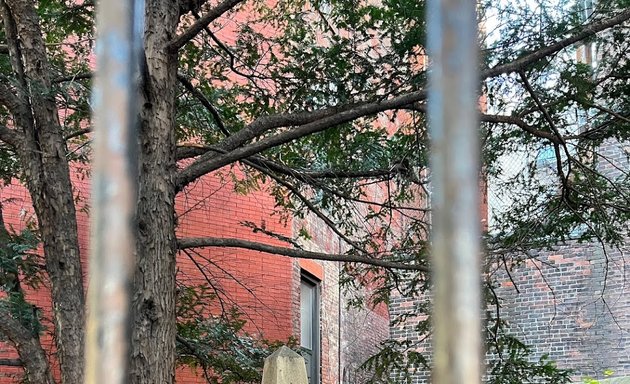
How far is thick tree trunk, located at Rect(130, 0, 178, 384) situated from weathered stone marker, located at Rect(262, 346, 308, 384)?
0.56 m

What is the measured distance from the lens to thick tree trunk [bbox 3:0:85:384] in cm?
438

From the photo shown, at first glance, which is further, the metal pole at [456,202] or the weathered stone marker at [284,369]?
the weathered stone marker at [284,369]

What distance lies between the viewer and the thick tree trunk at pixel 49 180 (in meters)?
4.38

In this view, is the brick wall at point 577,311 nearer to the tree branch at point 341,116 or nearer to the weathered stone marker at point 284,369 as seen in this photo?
the tree branch at point 341,116

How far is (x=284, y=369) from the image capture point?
4.22m

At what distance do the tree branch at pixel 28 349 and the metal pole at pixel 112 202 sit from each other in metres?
4.38

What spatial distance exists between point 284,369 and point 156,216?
1176 mm

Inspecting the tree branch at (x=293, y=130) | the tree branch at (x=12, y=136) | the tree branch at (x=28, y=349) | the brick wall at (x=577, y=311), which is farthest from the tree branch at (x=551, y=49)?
the brick wall at (x=577, y=311)

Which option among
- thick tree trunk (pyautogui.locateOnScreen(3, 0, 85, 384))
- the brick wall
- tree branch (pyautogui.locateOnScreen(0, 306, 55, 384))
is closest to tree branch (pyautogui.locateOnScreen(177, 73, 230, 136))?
thick tree trunk (pyautogui.locateOnScreen(3, 0, 85, 384))

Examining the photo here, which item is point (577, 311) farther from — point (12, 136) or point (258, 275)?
point (12, 136)

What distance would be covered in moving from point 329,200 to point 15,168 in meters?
2.87

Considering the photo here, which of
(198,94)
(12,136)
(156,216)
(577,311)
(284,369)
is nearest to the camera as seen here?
(284,369)

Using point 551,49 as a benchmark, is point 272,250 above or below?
below

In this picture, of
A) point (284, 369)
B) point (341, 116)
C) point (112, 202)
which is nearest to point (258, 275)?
point (341, 116)
